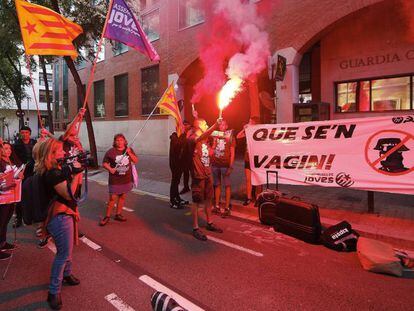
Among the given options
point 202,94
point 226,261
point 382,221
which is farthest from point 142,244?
point 202,94

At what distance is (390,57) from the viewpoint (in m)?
11.8

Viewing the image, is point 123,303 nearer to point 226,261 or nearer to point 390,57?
point 226,261

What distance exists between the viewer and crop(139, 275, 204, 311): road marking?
3318 millimetres

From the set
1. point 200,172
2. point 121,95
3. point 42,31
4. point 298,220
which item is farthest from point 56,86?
point 298,220

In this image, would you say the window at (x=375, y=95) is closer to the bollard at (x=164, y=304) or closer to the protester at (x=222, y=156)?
the protester at (x=222, y=156)

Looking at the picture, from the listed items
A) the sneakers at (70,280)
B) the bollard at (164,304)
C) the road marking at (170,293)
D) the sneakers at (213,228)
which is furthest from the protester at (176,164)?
the bollard at (164,304)

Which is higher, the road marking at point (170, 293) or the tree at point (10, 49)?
the tree at point (10, 49)

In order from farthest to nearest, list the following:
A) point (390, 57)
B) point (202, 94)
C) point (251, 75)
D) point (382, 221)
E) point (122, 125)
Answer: point (122, 125)
point (202, 94)
point (390, 57)
point (251, 75)
point (382, 221)

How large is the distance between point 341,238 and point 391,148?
7.14ft

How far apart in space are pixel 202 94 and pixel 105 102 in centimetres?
957

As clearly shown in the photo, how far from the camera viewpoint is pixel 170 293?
3.61m

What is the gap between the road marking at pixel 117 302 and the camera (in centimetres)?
332

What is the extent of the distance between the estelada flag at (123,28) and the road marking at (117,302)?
4668 mm

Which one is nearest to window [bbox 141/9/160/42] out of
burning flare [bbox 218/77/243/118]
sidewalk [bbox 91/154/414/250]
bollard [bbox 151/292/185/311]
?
sidewalk [bbox 91/154/414/250]
